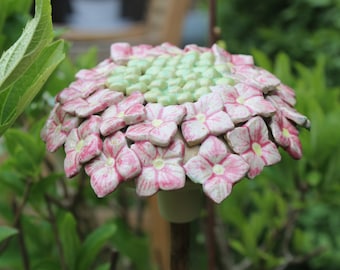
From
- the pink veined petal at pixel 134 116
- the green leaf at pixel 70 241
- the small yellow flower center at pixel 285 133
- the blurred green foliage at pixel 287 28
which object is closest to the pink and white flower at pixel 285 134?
the small yellow flower center at pixel 285 133

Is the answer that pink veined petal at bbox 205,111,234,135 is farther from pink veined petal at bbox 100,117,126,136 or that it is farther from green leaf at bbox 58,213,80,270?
green leaf at bbox 58,213,80,270

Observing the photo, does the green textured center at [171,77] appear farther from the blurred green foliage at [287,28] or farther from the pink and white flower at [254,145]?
the blurred green foliage at [287,28]

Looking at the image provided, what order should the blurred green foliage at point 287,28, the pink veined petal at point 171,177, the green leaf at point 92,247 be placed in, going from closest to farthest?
the pink veined petal at point 171,177, the green leaf at point 92,247, the blurred green foliage at point 287,28

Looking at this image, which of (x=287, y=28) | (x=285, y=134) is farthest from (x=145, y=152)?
(x=287, y=28)

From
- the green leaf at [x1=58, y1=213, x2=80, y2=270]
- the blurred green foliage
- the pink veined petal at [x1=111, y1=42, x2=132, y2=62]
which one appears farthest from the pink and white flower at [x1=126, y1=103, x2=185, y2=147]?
the blurred green foliage

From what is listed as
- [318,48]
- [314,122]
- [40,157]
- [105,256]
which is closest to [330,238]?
[318,48]

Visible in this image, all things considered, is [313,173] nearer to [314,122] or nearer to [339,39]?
[314,122]

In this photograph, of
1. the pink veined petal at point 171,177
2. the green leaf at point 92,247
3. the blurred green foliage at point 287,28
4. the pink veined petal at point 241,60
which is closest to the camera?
the pink veined petal at point 171,177
